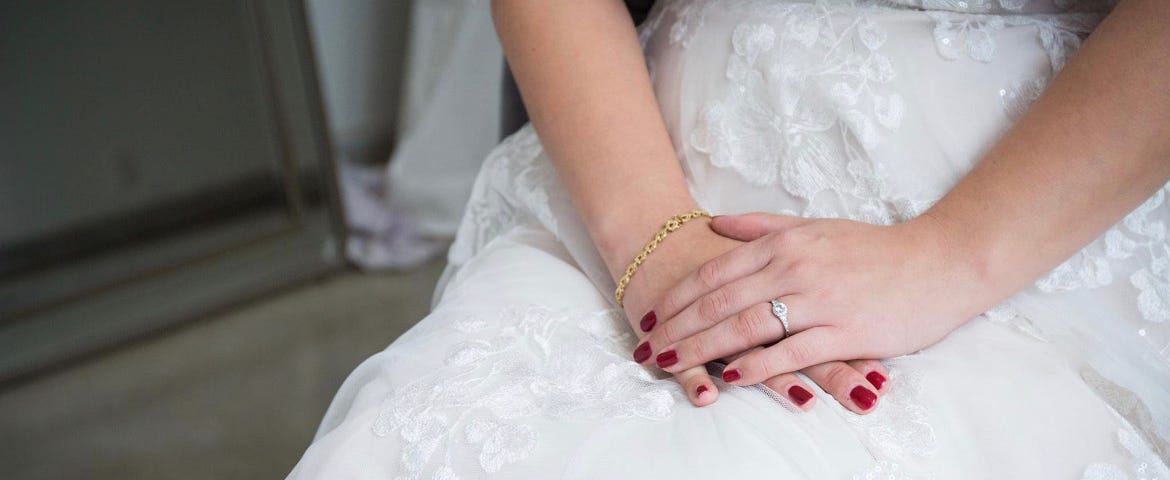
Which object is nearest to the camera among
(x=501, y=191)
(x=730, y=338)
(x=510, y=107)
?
(x=730, y=338)

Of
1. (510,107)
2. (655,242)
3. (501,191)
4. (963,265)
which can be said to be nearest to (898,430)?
(963,265)

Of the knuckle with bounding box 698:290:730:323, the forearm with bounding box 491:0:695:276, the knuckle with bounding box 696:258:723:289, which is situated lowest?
the knuckle with bounding box 698:290:730:323

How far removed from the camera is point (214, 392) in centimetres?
190

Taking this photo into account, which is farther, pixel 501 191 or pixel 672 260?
pixel 501 191

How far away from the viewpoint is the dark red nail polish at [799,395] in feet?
2.06

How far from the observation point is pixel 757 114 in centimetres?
79

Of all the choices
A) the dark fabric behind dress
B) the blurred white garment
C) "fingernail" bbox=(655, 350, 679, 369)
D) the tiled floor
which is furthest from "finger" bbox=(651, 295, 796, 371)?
the blurred white garment

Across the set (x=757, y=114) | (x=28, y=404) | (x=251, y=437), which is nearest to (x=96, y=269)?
(x=28, y=404)

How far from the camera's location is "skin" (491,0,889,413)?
2.51 ft

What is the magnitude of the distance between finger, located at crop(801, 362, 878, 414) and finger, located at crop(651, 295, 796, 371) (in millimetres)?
36

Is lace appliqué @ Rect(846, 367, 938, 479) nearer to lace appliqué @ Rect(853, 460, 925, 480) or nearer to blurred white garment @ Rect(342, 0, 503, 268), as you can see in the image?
lace appliqué @ Rect(853, 460, 925, 480)

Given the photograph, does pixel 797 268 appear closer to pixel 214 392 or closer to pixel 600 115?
pixel 600 115

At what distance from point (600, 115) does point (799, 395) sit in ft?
1.03

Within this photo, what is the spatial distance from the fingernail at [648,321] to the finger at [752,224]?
0.09m
